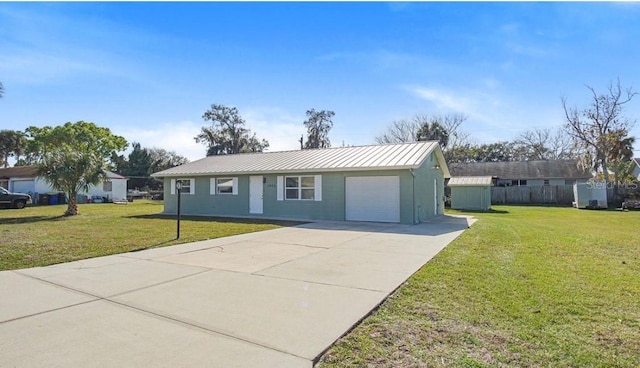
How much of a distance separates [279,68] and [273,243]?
789 cm

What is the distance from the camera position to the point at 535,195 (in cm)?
3062

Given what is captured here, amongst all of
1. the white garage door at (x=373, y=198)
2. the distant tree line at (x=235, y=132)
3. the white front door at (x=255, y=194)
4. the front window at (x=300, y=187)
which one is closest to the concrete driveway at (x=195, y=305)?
the white garage door at (x=373, y=198)

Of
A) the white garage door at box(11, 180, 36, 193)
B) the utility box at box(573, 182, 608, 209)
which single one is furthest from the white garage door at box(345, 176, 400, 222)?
the white garage door at box(11, 180, 36, 193)

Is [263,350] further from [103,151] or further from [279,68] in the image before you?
[103,151]

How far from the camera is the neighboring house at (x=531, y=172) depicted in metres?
34.5

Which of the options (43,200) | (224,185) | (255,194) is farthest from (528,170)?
(43,200)

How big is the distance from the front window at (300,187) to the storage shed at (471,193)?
41.6ft

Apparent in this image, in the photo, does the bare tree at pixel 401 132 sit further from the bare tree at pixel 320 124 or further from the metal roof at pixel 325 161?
the metal roof at pixel 325 161

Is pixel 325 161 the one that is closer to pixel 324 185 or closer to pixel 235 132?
pixel 324 185

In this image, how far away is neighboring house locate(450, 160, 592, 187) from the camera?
3453 cm

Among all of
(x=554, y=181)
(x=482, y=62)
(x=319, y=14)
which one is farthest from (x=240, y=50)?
(x=554, y=181)

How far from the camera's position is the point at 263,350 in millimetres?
3152

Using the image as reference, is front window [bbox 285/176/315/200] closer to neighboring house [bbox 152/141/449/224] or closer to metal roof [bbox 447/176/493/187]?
neighboring house [bbox 152/141/449/224]

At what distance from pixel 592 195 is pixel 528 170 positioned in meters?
12.4
